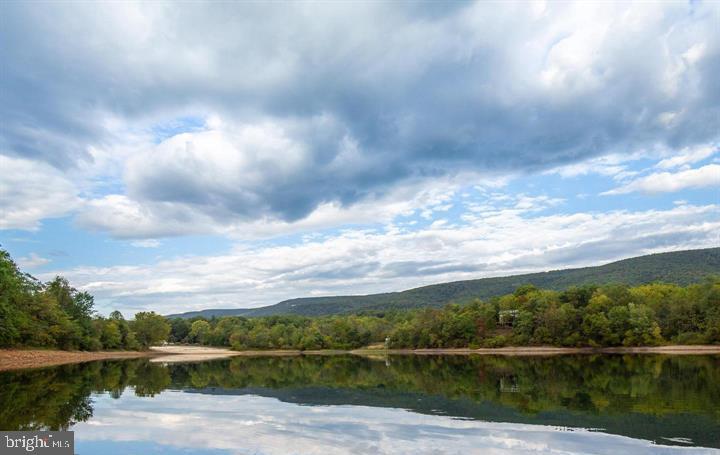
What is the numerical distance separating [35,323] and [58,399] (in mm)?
69767

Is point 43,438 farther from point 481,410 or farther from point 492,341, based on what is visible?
point 492,341

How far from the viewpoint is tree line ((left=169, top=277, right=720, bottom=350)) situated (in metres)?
96.7

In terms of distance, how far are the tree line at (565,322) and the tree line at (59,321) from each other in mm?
44376

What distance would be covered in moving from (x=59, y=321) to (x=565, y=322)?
96.7 meters

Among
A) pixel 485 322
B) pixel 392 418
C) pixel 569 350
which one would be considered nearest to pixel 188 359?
pixel 485 322

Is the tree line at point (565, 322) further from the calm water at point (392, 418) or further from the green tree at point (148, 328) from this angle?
the calm water at point (392, 418)

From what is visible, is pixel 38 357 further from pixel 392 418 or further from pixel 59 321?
pixel 392 418

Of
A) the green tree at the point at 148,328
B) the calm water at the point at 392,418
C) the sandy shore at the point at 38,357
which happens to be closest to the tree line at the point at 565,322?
the green tree at the point at 148,328

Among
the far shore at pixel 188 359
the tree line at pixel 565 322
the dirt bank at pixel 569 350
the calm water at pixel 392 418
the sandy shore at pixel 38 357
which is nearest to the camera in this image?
the calm water at pixel 392 418

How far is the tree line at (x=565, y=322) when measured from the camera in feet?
317

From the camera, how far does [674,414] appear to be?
2156 cm

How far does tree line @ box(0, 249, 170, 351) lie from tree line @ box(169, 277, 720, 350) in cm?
4438

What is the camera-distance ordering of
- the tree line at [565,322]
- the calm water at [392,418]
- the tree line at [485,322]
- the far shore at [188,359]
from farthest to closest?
1. the tree line at [565,322]
2. the tree line at [485,322]
3. the far shore at [188,359]
4. the calm water at [392,418]

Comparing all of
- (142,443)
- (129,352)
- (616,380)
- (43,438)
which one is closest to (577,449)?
(142,443)
